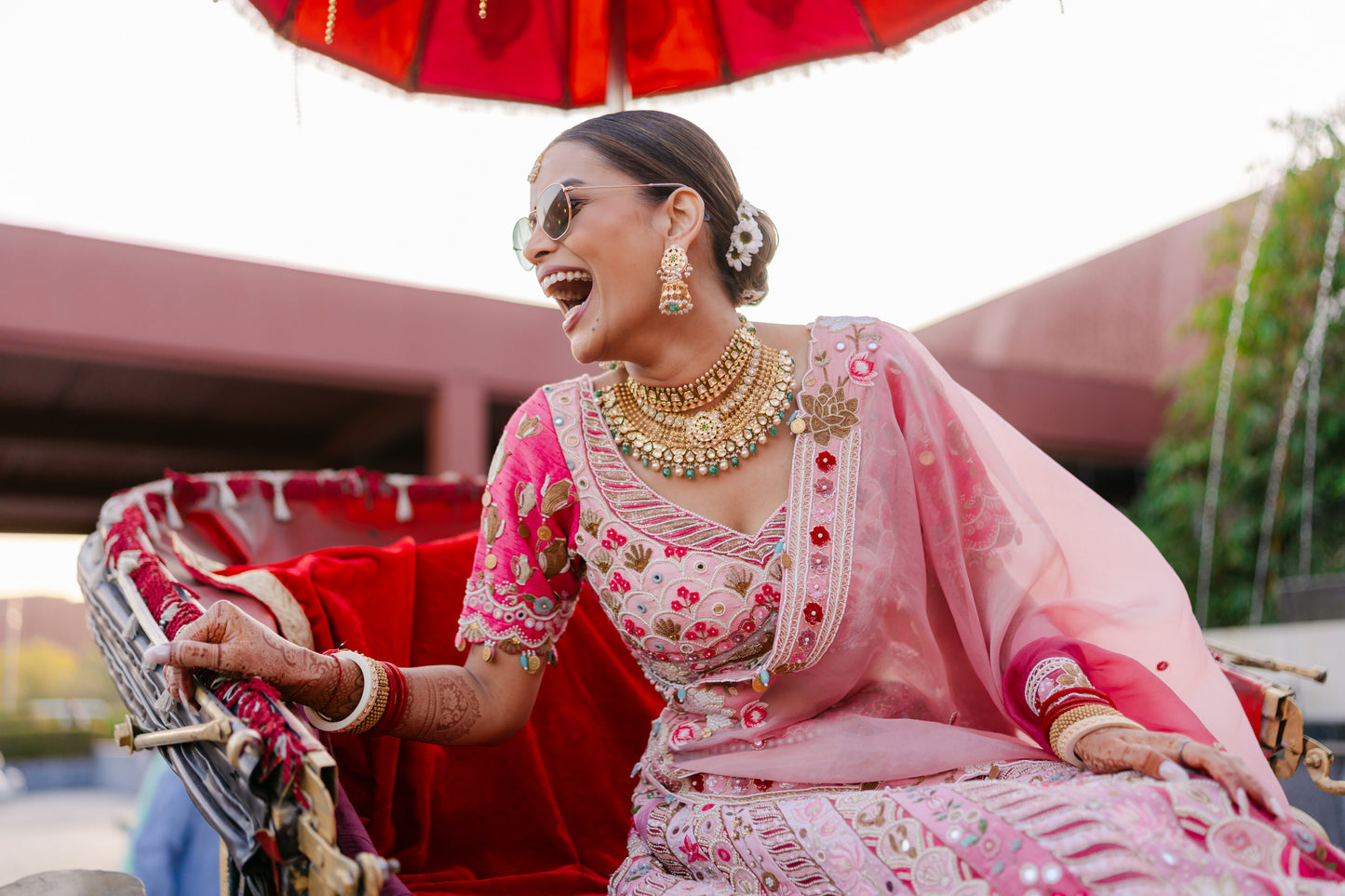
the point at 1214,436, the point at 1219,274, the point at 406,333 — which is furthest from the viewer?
the point at 1219,274

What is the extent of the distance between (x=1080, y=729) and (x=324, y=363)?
6390 mm

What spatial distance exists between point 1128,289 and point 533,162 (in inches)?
398

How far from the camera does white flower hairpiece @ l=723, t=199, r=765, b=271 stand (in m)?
1.62

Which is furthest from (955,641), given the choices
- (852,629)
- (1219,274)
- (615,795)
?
(1219,274)

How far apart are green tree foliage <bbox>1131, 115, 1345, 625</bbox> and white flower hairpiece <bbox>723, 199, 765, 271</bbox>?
23.0 ft

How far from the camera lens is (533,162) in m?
1.65

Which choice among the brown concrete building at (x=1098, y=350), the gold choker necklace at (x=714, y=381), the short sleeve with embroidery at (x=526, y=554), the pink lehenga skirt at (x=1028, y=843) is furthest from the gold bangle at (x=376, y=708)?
the brown concrete building at (x=1098, y=350)

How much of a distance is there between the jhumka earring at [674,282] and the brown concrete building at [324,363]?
5694 mm

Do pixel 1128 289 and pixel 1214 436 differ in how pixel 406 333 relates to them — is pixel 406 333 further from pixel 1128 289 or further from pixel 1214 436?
pixel 1128 289

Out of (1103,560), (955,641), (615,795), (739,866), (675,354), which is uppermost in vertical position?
(675,354)

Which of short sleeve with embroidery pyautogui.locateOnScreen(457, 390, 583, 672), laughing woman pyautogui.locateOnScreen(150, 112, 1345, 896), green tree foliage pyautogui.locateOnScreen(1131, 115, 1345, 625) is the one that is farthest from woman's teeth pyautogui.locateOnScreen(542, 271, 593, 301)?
green tree foliage pyautogui.locateOnScreen(1131, 115, 1345, 625)

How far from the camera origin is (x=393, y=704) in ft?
4.64

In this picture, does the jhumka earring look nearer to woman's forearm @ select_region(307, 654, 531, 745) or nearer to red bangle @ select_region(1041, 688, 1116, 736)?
woman's forearm @ select_region(307, 654, 531, 745)

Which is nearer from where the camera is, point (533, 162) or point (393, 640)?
point (533, 162)
